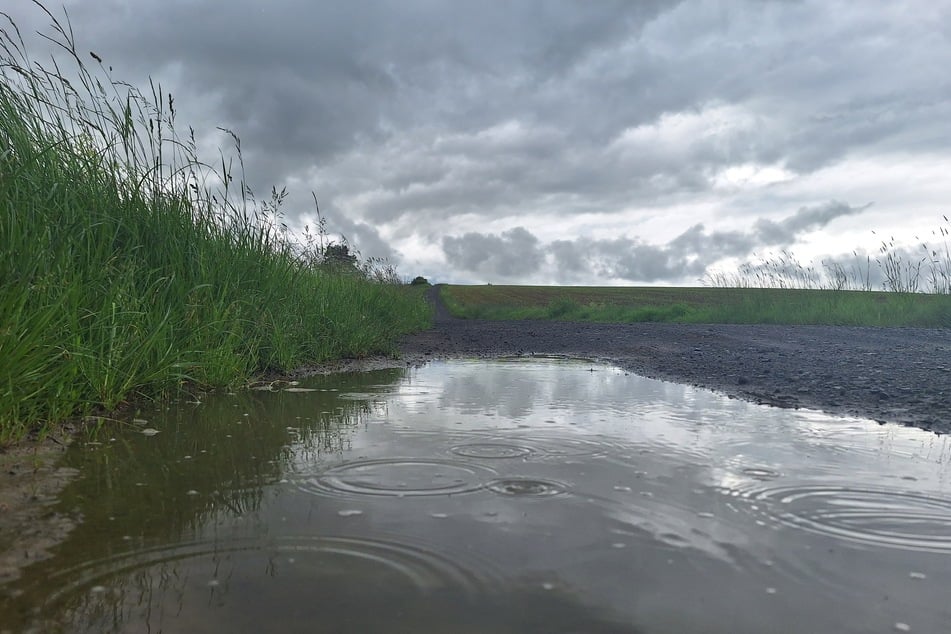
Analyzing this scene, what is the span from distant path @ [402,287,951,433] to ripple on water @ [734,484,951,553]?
1.41m

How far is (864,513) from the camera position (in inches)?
73.4

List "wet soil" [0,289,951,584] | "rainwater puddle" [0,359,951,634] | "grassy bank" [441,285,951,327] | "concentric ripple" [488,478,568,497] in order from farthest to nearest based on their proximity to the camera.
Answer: "grassy bank" [441,285,951,327]
"concentric ripple" [488,478,568,497]
"wet soil" [0,289,951,584]
"rainwater puddle" [0,359,951,634]

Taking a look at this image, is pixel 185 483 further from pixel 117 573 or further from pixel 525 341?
pixel 525 341

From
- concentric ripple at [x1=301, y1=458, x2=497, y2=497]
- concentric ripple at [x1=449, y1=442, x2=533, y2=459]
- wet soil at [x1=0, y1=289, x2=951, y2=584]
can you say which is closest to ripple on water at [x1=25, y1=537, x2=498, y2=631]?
wet soil at [x1=0, y1=289, x2=951, y2=584]

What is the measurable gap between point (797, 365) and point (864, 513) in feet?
13.3

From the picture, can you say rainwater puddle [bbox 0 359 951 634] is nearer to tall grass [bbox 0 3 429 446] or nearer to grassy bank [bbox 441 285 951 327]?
tall grass [bbox 0 3 429 446]

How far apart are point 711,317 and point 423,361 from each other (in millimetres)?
12744

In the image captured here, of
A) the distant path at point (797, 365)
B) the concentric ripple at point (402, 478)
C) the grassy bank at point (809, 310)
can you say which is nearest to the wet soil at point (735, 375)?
the distant path at point (797, 365)

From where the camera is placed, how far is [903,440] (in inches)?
112

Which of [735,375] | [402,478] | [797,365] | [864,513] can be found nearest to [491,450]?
[402,478]

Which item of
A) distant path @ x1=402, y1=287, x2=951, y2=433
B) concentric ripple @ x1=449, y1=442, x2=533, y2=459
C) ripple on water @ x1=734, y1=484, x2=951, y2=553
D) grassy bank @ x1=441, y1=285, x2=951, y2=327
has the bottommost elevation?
ripple on water @ x1=734, y1=484, x2=951, y2=553

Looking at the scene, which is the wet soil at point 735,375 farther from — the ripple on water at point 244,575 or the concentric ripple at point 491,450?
the concentric ripple at point 491,450

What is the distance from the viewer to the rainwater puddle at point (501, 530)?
1.27m

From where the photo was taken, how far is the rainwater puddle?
50.1 inches
